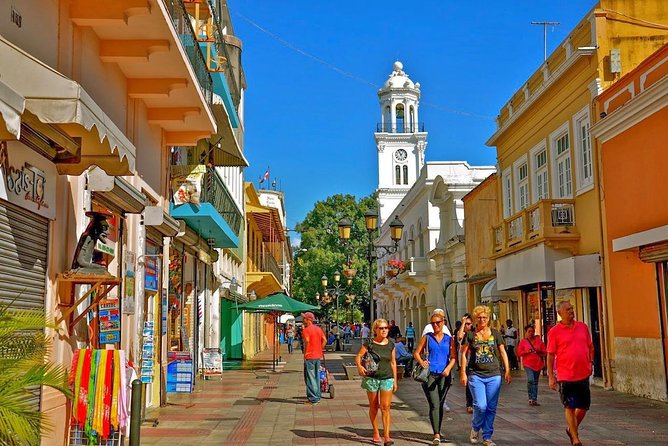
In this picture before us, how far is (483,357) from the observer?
9219mm

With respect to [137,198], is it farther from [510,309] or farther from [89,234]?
[510,309]

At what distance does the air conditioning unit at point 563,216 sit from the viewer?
1944 centimetres

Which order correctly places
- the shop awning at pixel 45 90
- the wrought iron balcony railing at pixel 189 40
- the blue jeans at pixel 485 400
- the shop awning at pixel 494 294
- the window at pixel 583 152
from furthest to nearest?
the shop awning at pixel 494 294 < the window at pixel 583 152 < the wrought iron balcony railing at pixel 189 40 < the blue jeans at pixel 485 400 < the shop awning at pixel 45 90

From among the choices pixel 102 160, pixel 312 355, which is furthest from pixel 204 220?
pixel 102 160

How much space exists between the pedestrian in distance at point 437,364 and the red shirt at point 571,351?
1.34m

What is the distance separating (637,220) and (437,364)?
744 centimetres

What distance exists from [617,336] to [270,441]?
9361 millimetres

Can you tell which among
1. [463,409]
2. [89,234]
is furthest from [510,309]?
[89,234]

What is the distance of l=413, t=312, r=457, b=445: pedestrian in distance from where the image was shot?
9.71m

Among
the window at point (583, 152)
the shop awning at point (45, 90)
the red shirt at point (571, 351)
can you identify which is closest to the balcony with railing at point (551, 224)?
the window at point (583, 152)

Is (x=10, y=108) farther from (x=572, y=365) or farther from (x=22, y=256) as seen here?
(x=572, y=365)

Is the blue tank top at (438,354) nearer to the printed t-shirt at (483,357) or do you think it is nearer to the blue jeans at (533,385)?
the printed t-shirt at (483,357)

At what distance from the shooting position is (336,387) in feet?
60.1

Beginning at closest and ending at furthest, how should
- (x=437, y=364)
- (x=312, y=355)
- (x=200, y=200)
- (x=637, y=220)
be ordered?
(x=437, y=364)
(x=312, y=355)
(x=637, y=220)
(x=200, y=200)
